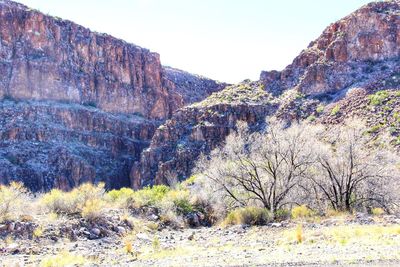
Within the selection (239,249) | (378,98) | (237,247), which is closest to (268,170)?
(237,247)

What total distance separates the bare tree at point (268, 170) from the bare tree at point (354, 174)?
1189mm

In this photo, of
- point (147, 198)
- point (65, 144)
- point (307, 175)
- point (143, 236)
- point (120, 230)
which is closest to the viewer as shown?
point (143, 236)

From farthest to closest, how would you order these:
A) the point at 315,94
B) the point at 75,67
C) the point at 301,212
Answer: the point at 75,67, the point at 315,94, the point at 301,212

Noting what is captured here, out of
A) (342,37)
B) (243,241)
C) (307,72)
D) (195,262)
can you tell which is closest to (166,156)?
(307,72)

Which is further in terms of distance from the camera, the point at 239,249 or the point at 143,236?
the point at 143,236

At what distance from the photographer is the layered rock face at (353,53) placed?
197 ft

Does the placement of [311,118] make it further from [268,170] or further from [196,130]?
[268,170]

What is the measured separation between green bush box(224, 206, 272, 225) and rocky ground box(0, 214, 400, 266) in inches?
54.0

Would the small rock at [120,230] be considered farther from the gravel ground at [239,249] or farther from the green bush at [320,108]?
the green bush at [320,108]

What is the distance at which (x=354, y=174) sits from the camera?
29.0 meters

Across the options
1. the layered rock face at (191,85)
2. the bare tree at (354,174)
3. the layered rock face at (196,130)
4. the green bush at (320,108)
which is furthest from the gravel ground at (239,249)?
the layered rock face at (191,85)

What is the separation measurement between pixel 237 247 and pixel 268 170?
1199 centimetres

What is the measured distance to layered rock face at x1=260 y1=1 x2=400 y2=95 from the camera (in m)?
60.2

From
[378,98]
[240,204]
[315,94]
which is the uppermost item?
[315,94]
